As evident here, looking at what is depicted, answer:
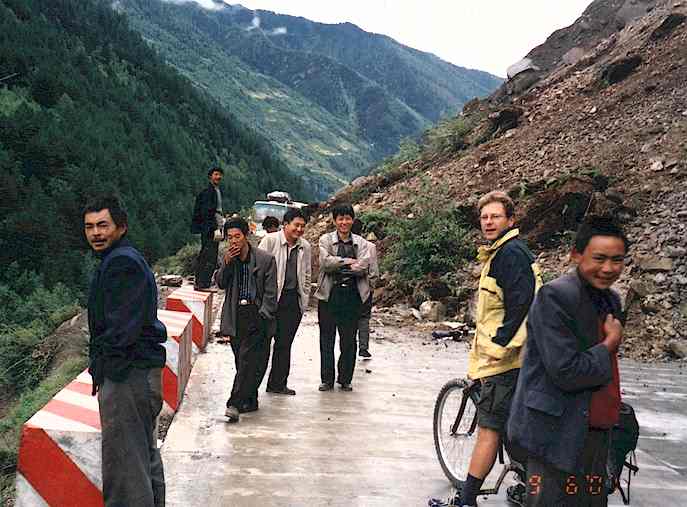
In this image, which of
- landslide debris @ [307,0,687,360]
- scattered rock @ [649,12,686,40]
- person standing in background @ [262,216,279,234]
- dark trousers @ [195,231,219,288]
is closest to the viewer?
person standing in background @ [262,216,279,234]

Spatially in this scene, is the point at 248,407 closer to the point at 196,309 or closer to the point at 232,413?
the point at 232,413

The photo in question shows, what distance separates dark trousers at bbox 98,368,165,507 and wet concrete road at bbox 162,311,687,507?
33.9 inches

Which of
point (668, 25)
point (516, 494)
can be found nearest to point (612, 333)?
point (516, 494)

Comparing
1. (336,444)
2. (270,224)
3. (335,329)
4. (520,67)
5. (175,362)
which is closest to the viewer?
(336,444)

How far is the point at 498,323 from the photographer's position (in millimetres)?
4262

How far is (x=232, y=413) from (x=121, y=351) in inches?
110

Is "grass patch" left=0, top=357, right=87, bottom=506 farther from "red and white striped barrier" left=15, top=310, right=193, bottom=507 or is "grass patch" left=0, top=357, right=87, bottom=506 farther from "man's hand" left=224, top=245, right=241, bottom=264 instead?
"man's hand" left=224, top=245, right=241, bottom=264

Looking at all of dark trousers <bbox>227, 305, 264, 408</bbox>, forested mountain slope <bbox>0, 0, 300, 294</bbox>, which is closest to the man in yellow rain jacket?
dark trousers <bbox>227, 305, 264, 408</bbox>

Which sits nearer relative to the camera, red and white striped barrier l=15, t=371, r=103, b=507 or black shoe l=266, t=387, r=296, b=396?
red and white striped barrier l=15, t=371, r=103, b=507

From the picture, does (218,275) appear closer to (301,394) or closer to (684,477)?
(301,394)

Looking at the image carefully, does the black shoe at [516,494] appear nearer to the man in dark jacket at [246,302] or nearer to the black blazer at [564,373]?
the black blazer at [564,373]

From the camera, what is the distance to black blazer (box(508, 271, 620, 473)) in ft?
9.75

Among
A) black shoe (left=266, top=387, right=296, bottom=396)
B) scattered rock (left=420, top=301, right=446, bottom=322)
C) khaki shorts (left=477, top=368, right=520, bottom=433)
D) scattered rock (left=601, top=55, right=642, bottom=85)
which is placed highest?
scattered rock (left=601, top=55, right=642, bottom=85)

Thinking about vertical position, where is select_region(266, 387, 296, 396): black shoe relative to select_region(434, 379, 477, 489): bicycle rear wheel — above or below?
below
